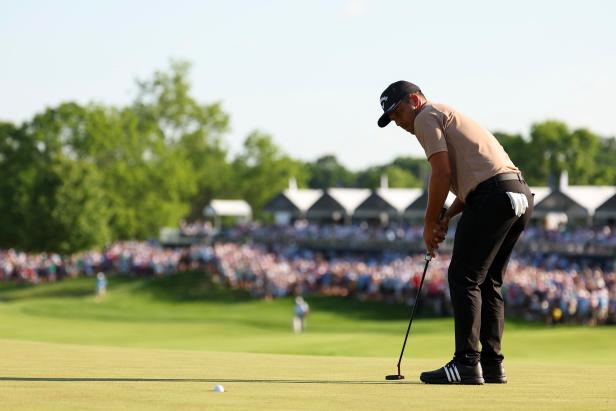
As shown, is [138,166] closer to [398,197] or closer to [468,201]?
[398,197]

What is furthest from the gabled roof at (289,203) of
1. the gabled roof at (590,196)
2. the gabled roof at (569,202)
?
the gabled roof at (590,196)

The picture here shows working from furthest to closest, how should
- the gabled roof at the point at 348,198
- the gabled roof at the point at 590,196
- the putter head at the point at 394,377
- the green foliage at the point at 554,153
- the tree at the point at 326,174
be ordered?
the tree at the point at 326,174
the green foliage at the point at 554,153
the gabled roof at the point at 348,198
the gabled roof at the point at 590,196
the putter head at the point at 394,377

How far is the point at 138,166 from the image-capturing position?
320ft

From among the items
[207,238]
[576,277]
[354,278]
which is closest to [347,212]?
[207,238]

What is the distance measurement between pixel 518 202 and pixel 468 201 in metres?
0.37

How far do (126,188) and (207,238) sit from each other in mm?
23582

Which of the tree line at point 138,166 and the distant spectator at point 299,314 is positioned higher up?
the tree line at point 138,166

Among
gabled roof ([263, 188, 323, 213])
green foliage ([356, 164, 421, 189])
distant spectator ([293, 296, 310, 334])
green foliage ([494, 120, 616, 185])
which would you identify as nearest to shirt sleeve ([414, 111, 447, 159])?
distant spectator ([293, 296, 310, 334])

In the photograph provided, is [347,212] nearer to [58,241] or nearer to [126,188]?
[58,241]

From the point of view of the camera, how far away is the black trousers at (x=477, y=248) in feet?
25.8

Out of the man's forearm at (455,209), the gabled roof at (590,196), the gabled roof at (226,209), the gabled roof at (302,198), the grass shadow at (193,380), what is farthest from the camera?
the gabled roof at (226,209)

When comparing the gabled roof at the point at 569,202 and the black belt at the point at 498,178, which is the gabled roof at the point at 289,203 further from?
the black belt at the point at 498,178

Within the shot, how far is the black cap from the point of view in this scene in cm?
815

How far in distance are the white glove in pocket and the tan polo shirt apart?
0.71 feet
